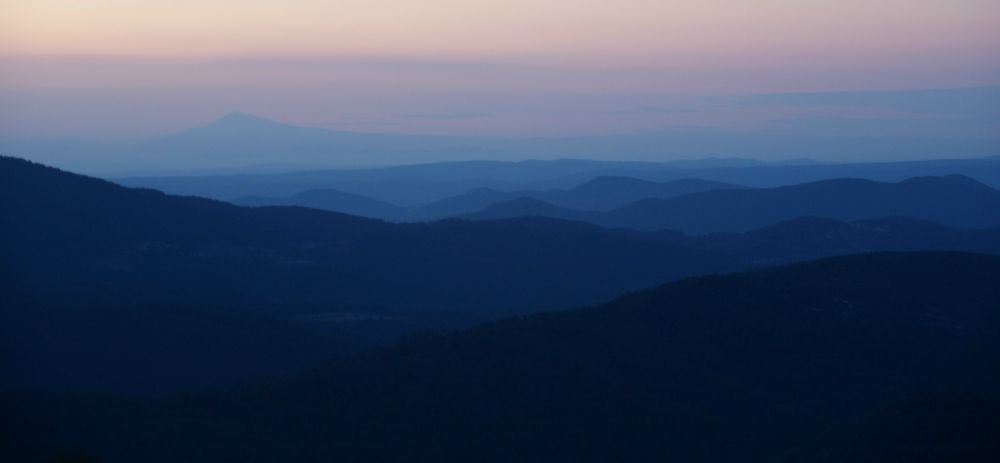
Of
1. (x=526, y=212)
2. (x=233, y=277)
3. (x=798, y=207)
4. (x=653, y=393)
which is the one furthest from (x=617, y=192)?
(x=653, y=393)

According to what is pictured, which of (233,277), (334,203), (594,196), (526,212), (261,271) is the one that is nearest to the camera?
(233,277)

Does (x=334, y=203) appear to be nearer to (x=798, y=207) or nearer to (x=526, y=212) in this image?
(x=526, y=212)

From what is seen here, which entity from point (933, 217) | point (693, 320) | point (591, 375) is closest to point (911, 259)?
point (693, 320)

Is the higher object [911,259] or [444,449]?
[911,259]

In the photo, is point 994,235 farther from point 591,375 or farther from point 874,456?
point 874,456

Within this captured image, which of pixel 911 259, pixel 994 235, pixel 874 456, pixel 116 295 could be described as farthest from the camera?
pixel 994 235

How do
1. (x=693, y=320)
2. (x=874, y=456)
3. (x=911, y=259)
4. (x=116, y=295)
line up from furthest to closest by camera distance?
(x=116, y=295) < (x=911, y=259) < (x=693, y=320) < (x=874, y=456)
